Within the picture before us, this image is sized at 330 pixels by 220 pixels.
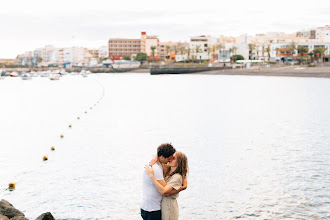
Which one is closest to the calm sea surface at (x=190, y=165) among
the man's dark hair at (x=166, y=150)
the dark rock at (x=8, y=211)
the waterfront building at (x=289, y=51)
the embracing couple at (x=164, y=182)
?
the dark rock at (x=8, y=211)

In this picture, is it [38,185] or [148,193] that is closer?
[148,193]

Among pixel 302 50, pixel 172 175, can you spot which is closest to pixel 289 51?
pixel 302 50

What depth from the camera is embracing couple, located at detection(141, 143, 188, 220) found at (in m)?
6.62

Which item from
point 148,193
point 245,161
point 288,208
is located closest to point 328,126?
point 245,161

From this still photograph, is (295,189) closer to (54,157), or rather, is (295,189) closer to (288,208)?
(288,208)

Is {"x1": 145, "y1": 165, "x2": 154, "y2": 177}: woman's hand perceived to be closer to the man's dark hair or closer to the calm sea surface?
the man's dark hair

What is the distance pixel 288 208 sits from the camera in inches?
528

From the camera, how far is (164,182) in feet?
22.2

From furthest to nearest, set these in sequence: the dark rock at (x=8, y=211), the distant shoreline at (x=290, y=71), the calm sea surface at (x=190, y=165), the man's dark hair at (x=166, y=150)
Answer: the distant shoreline at (x=290, y=71) → the calm sea surface at (x=190, y=165) → the dark rock at (x=8, y=211) → the man's dark hair at (x=166, y=150)

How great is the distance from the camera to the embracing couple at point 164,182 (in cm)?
662

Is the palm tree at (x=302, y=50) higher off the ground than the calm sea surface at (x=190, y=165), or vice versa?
the palm tree at (x=302, y=50)

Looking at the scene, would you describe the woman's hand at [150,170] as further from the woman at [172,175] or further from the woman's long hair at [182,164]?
the woman's long hair at [182,164]

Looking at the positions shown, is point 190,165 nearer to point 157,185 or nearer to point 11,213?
point 11,213

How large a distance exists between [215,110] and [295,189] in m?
30.7
